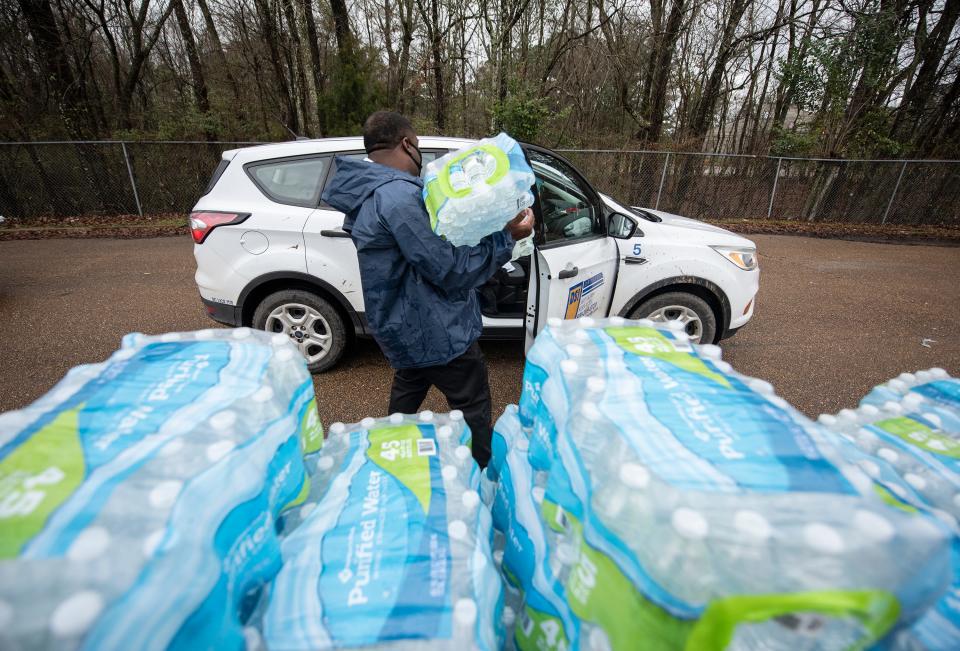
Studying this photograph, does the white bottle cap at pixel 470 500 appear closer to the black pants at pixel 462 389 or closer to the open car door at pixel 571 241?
the black pants at pixel 462 389

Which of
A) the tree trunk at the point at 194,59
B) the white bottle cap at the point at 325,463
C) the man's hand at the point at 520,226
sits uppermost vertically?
the tree trunk at the point at 194,59

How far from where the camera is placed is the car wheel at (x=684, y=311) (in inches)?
143

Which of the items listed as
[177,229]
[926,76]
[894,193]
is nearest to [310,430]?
[177,229]

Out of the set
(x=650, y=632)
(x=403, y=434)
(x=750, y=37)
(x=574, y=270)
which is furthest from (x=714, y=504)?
(x=750, y=37)

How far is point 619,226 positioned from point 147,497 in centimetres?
323

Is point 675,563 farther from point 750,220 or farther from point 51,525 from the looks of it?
point 750,220

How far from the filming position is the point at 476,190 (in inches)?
63.4

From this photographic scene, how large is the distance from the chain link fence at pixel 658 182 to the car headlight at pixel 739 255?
7282 millimetres

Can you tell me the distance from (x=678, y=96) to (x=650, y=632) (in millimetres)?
18053

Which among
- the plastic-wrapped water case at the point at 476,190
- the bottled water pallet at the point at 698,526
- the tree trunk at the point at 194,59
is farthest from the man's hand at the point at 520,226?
the tree trunk at the point at 194,59

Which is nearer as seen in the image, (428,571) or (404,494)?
(428,571)

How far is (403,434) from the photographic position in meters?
1.58

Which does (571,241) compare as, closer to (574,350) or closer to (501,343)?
(501,343)

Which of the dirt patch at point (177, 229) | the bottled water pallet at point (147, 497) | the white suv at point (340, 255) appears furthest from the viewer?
the dirt patch at point (177, 229)
